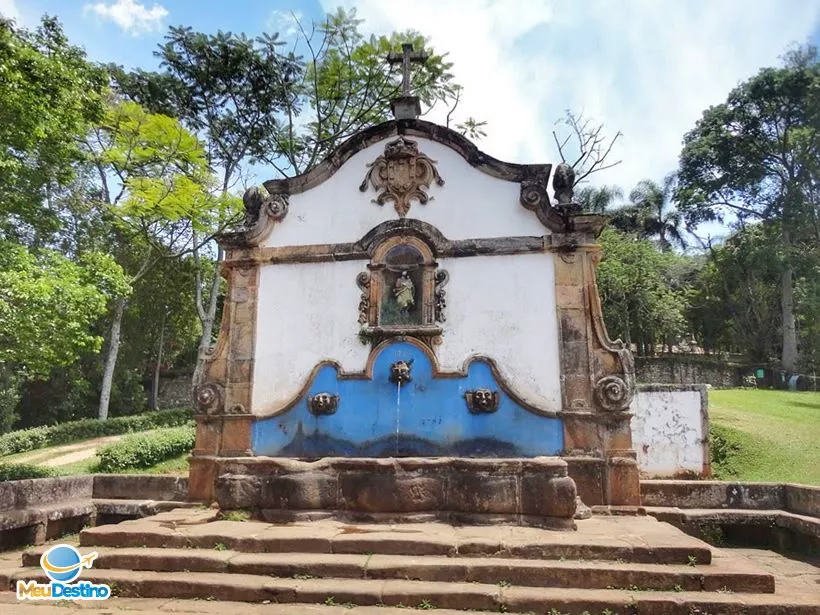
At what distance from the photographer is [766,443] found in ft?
41.7

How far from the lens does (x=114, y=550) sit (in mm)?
6246

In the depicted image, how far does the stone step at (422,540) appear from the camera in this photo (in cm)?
572

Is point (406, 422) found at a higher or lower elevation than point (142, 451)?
higher

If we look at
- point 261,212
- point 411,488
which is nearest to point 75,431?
point 261,212

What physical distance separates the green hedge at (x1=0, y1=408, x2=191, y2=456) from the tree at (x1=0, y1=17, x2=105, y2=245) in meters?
9.77

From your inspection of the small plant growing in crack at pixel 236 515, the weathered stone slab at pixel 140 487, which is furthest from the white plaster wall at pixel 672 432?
the weathered stone slab at pixel 140 487

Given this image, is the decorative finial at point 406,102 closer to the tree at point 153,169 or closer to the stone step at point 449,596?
the stone step at point 449,596

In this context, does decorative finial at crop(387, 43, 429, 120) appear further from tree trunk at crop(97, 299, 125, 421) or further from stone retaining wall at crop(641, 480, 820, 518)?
tree trunk at crop(97, 299, 125, 421)

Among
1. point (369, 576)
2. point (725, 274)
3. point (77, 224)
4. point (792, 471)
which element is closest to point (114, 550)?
point (369, 576)

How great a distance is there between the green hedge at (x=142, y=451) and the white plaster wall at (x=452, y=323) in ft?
20.3

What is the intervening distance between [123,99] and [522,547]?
2112 cm

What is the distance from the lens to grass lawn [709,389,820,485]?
11523 mm

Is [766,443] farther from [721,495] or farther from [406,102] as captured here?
[406,102]

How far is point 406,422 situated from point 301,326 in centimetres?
231
